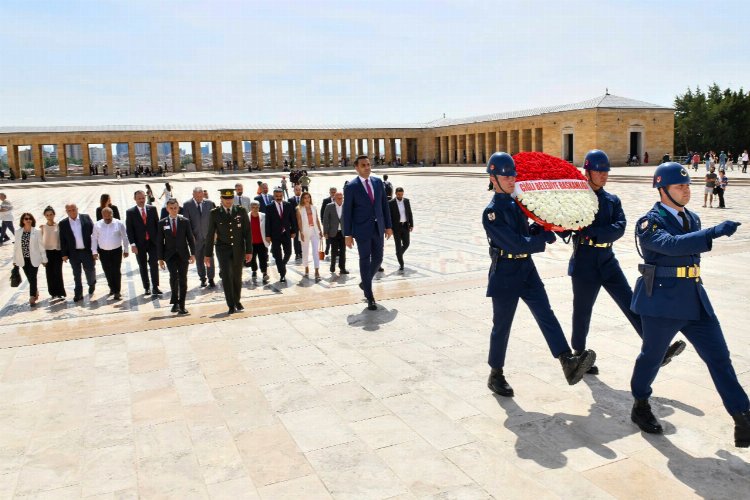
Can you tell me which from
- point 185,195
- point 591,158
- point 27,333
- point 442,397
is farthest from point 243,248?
point 185,195

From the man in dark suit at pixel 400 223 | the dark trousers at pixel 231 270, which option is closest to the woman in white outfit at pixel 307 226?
the man in dark suit at pixel 400 223

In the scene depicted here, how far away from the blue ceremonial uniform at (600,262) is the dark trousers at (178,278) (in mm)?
5128

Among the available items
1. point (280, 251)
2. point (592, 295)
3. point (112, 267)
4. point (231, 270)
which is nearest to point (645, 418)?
point (592, 295)

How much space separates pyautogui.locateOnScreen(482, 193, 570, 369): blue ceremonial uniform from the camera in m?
4.38

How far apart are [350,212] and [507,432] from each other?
420cm

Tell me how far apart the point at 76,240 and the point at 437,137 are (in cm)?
6141

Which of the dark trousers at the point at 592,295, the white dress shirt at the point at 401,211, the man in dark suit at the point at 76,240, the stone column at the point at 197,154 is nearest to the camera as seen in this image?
the dark trousers at the point at 592,295

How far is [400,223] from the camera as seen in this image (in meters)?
10.9

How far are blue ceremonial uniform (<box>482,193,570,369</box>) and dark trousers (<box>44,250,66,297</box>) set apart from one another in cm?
728

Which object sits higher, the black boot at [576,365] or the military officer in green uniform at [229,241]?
the military officer in green uniform at [229,241]

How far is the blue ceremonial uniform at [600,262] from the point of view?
4.74 m

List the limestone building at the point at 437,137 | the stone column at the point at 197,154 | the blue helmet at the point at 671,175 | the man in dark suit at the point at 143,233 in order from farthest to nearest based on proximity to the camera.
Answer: the stone column at the point at 197,154 → the limestone building at the point at 437,137 → the man in dark suit at the point at 143,233 → the blue helmet at the point at 671,175

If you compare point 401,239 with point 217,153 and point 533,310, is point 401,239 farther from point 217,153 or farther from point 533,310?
point 217,153

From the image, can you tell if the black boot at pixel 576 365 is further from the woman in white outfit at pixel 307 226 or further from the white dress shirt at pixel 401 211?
the white dress shirt at pixel 401 211
